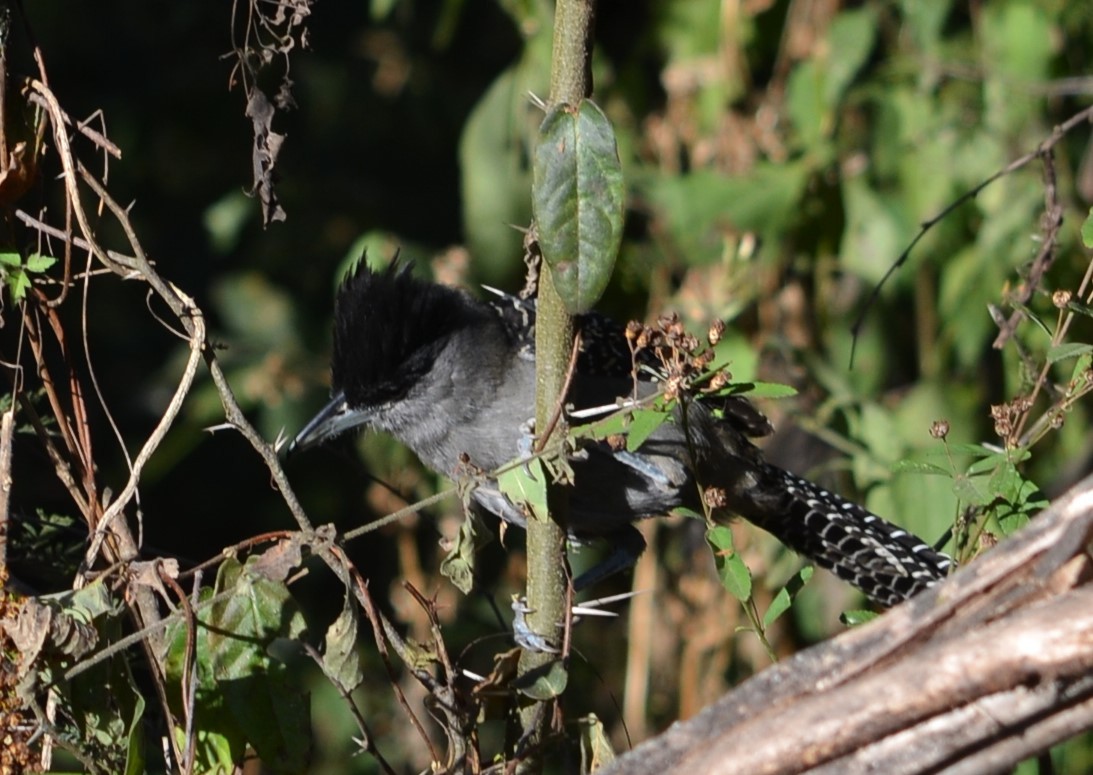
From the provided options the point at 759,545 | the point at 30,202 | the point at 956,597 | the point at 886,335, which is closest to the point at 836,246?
the point at 886,335

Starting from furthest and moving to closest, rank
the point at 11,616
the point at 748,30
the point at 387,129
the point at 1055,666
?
the point at 387,129, the point at 748,30, the point at 11,616, the point at 1055,666

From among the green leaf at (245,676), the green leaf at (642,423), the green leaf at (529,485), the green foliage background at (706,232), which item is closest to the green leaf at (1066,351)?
the green leaf at (642,423)

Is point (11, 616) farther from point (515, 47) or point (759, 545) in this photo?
point (515, 47)

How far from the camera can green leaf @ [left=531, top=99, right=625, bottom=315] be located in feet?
7.23

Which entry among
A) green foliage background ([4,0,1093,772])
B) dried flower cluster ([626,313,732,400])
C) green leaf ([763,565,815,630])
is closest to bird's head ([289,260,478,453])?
green foliage background ([4,0,1093,772])

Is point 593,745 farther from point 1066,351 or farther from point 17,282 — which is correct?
point 17,282

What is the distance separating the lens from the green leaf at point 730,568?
2455 mm

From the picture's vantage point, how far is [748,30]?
18.8ft

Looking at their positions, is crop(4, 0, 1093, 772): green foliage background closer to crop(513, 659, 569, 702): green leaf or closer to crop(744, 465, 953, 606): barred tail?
crop(744, 465, 953, 606): barred tail

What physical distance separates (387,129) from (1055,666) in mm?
6484

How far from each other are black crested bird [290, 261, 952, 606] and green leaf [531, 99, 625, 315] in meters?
1.64

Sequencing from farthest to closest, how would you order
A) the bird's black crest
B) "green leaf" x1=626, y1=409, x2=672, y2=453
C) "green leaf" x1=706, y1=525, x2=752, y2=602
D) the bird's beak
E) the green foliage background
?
the green foliage background → the bird's beak → the bird's black crest → "green leaf" x1=706, y1=525, x2=752, y2=602 → "green leaf" x1=626, y1=409, x2=672, y2=453

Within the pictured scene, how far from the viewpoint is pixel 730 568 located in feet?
8.19

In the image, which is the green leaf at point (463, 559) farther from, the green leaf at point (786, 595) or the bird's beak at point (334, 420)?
the bird's beak at point (334, 420)
